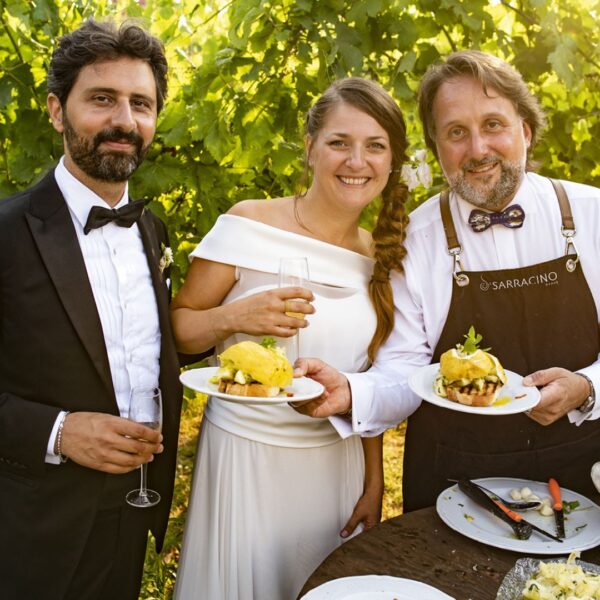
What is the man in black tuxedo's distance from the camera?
90.9 inches

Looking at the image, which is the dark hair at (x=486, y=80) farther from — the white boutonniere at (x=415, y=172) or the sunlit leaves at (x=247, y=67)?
the sunlit leaves at (x=247, y=67)

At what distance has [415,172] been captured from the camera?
12.2 feet

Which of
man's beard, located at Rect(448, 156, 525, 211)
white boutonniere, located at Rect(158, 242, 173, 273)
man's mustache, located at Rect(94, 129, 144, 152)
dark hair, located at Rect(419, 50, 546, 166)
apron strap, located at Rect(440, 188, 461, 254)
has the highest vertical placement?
dark hair, located at Rect(419, 50, 546, 166)

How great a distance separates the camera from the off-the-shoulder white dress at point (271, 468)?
289cm

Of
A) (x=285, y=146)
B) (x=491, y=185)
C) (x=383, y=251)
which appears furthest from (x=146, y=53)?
(x=491, y=185)

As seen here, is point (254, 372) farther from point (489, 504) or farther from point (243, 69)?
point (243, 69)

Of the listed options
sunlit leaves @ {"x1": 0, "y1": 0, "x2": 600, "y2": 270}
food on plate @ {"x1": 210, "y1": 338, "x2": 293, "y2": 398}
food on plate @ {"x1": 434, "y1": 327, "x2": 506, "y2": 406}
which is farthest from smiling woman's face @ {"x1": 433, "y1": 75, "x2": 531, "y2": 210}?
food on plate @ {"x1": 210, "y1": 338, "x2": 293, "y2": 398}

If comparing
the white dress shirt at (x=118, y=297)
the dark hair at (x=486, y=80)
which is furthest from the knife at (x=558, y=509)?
the dark hair at (x=486, y=80)

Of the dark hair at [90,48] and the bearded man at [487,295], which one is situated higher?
the dark hair at [90,48]

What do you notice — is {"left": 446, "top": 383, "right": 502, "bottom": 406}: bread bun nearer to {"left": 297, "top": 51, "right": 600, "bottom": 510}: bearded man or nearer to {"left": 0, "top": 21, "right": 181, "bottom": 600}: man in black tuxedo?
{"left": 297, "top": 51, "right": 600, "bottom": 510}: bearded man

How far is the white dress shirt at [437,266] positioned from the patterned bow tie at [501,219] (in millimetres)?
28

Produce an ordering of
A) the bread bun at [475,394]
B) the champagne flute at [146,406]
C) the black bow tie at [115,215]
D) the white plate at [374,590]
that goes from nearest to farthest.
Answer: the white plate at [374,590]
the champagne flute at [146,406]
the bread bun at [475,394]
the black bow tie at [115,215]

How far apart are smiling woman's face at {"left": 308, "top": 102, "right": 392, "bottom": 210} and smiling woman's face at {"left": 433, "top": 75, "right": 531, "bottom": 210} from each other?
0.97 feet

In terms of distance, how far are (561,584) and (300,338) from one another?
58.9 inches
